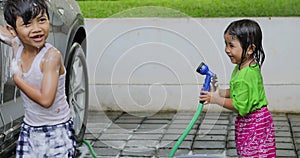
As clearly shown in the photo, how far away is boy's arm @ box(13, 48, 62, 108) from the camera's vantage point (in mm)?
3047

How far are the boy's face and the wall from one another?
3.81m

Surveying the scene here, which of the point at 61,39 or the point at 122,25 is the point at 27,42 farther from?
the point at 122,25

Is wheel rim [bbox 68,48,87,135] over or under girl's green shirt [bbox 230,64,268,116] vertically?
under

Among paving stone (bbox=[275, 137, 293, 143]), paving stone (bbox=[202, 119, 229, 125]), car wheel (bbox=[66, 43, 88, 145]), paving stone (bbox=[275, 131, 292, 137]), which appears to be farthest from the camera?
paving stone (bbox=[202, 119, 229, 125])

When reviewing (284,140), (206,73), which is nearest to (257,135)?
(206,73)

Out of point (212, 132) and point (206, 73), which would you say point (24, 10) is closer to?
point (206, 73)

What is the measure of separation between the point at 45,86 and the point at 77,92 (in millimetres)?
2303

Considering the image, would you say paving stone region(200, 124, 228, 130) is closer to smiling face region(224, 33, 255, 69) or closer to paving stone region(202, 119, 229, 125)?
paving stone region(202, 119, 229, 125)


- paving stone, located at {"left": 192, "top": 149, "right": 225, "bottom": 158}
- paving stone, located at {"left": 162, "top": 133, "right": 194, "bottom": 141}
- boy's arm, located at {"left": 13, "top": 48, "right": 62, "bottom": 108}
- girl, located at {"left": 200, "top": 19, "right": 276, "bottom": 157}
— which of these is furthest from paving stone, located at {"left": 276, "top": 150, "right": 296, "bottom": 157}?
boy's arm, located at {"left": 13, "top": 48, "right": 62, "bottom": 108}

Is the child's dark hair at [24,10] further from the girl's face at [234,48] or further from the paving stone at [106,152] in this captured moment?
the paving stone at [106,152]

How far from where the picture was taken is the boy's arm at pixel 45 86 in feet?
10.00

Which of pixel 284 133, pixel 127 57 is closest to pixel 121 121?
pixel 127 57

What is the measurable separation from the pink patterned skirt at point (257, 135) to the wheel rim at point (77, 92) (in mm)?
1783

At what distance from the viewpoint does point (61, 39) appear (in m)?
4.87
